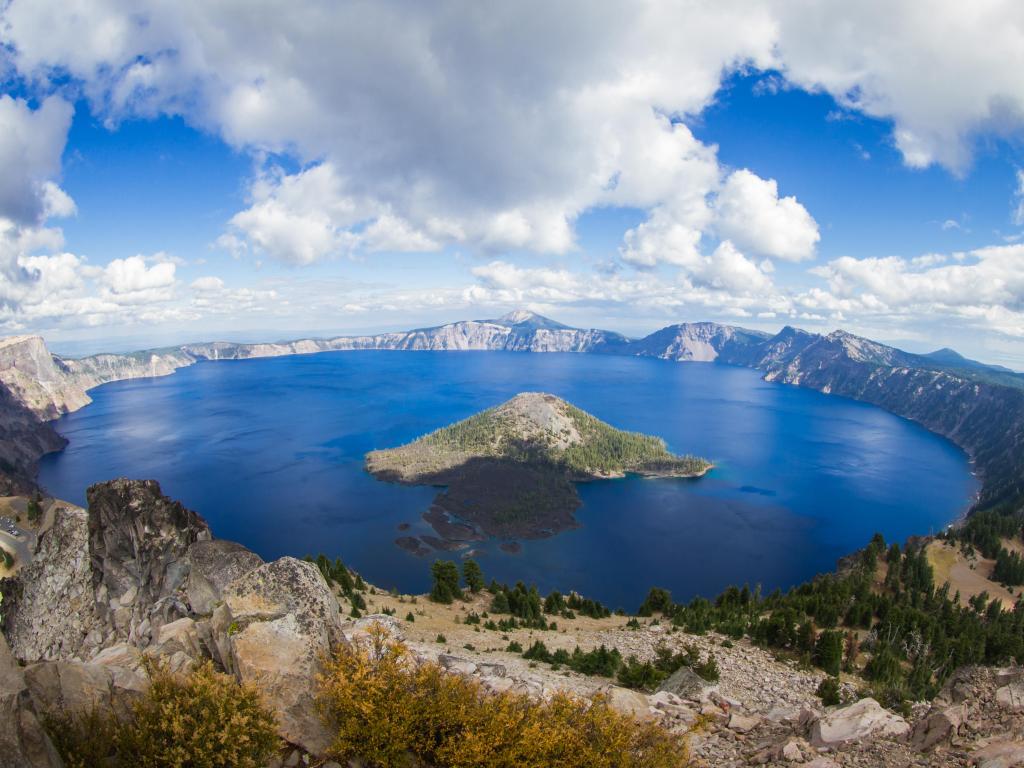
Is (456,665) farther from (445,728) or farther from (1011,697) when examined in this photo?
(1011,697)

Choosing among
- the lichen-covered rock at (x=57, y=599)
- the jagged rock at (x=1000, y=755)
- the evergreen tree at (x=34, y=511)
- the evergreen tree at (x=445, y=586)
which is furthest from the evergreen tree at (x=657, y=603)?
the evergreen tree at (x=34, y=511)

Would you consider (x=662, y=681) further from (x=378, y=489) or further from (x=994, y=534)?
(x=378, y=489)

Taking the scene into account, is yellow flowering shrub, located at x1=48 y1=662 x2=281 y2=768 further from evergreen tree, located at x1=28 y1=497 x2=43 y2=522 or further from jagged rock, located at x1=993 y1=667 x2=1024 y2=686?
evergreen tree, located at x1=28 y1=497 x2=43 y2=522

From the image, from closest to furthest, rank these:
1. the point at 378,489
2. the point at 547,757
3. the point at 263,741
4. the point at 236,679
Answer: the point at 263,741, the point at 547,757, the point at 236,679, the point at 378,489

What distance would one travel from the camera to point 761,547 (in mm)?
146250

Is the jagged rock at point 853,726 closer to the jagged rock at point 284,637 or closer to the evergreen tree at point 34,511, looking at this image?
the jagged rock at point 284,637

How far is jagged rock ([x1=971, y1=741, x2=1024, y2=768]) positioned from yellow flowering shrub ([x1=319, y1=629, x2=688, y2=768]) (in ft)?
31.1

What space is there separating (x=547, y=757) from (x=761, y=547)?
153 metres

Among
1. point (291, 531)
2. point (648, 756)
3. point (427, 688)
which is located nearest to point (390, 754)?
point (427, 688)

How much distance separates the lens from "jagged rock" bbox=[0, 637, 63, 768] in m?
10.7

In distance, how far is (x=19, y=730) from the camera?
10977 mm

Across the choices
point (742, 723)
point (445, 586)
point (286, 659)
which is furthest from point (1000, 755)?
point (445, 586)

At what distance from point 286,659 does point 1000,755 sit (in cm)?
2279

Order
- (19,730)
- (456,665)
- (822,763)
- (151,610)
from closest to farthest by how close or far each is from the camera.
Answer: (19,730), (822,763), (456,665), (151,610)
